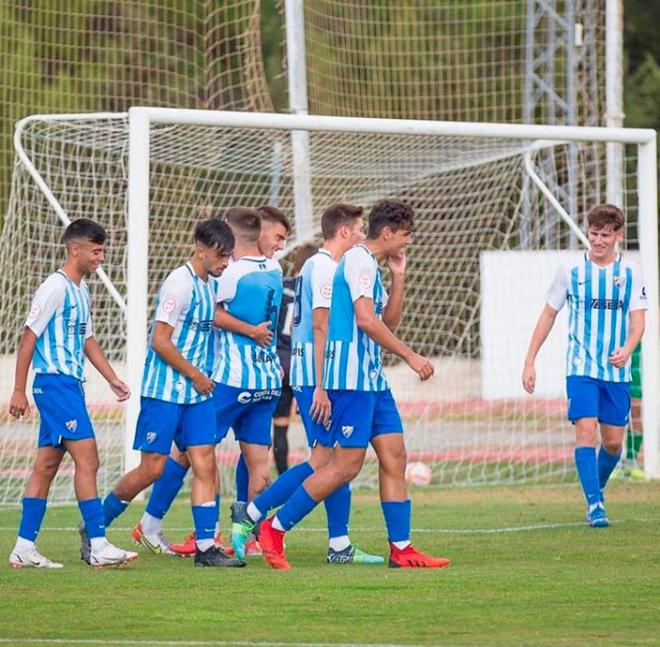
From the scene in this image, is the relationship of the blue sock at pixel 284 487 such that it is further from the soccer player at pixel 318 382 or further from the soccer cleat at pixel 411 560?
the soccer cleat at pixel 411 560

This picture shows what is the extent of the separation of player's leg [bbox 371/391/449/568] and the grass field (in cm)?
17

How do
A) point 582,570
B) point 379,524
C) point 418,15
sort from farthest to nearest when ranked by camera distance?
point 418,15, point 379,524, point 582,570

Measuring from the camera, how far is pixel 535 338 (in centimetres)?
1074

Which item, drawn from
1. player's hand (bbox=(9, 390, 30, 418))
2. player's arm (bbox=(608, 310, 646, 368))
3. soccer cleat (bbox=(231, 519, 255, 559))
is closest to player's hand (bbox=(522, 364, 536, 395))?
player's arm (bbox=(608, 310, 646, 368))

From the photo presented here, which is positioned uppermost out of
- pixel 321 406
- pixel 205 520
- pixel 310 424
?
pixel 321 406

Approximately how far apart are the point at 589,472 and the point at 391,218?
2.90 m

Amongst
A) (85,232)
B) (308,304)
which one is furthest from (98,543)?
(308,304)

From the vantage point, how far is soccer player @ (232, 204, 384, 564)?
870 centimetres

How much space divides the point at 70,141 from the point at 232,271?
4957 mm

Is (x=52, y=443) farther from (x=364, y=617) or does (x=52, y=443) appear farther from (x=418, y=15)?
(x=418, y=15)

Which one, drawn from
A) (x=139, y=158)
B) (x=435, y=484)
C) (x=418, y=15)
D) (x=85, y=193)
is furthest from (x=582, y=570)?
(x=418, y=15)

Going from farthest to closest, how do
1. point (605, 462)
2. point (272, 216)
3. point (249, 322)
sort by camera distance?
point (605, 462)
point (272, 216)
point (249, 322)

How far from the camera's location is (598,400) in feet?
35.0

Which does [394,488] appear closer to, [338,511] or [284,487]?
[338,511]
